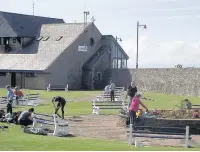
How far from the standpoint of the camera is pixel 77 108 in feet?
112

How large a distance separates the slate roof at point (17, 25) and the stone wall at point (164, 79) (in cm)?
1244

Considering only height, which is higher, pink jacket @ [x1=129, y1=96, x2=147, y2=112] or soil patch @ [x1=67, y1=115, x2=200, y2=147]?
pink jacket @ [x1=129, y1=96, x2=147, y2=112]

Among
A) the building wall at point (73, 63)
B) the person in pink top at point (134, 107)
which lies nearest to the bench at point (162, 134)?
the person in pink top at point (134, 107)

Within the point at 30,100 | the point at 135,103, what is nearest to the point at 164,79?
the point at 30,100

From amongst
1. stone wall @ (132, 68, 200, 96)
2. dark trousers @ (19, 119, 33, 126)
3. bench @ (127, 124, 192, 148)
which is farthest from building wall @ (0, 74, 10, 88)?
bench @ (127, 124, 192, 148)

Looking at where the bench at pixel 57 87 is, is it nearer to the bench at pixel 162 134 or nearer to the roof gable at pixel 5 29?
the roof gable at pixel 5 29

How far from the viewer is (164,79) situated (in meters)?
54.6

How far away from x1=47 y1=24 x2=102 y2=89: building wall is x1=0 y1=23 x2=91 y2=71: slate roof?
62cm

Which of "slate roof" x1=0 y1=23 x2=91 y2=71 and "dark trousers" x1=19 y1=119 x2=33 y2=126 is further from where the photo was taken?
"slate roof" x1=0 y1=23 x2=91 y2=71

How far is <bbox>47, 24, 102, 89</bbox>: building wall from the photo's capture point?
57.4m

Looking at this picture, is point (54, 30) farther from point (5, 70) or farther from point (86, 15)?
point (5, 70)

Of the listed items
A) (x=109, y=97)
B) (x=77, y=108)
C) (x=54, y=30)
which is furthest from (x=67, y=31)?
(x=77, y=108)

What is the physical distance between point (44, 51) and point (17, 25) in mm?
6802

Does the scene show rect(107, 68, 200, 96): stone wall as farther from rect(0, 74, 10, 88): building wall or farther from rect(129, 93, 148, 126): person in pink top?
rect(129, 93, 148, 126): person in pink top
